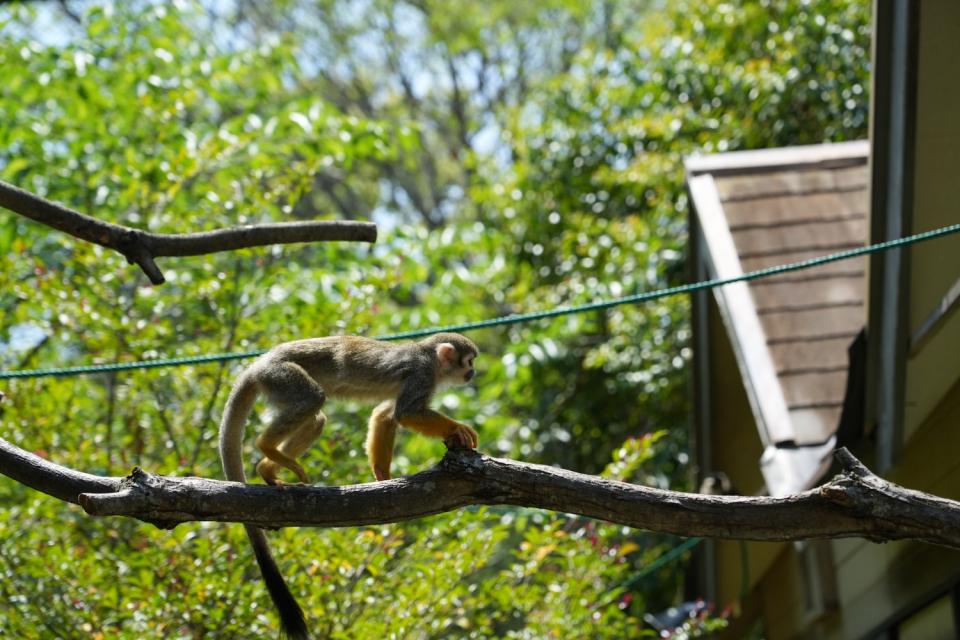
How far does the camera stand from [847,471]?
315 cm

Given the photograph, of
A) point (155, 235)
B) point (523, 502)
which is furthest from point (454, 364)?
point (523, 502)

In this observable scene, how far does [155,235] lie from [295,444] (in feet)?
3.24

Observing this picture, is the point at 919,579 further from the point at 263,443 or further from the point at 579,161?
the point at 579,161

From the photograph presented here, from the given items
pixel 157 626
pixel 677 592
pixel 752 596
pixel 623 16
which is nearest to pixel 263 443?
pixel 157 626

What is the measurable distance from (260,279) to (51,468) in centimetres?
331

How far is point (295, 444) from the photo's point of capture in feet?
14.7

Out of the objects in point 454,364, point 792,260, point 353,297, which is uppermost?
point 792,260

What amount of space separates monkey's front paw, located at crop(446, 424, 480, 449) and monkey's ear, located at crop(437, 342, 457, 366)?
656 mm

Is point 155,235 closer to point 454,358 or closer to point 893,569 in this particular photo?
point 454,358

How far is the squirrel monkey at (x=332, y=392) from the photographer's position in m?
4.24

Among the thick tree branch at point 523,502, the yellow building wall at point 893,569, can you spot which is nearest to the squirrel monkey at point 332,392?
the thick tree branch at point 523,502

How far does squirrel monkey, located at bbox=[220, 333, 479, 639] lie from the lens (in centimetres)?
424

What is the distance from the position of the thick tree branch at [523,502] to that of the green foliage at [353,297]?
2.15m

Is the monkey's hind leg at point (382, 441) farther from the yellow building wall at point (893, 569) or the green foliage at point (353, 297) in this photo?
the yellow building wall at point (893, 569)
